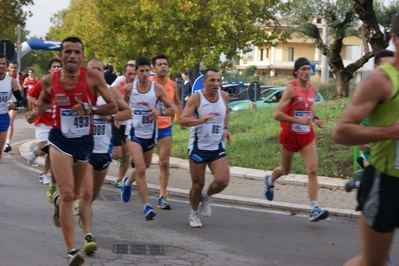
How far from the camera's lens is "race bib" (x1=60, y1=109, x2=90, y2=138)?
7.05 m

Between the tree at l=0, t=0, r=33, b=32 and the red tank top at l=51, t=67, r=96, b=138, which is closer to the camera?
the red tank top at l=51, t=67, r=96, b=138

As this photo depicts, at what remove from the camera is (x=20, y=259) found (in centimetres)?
717

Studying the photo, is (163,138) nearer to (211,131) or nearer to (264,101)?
(211,131)

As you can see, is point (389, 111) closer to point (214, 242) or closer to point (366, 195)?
point (366, 195)

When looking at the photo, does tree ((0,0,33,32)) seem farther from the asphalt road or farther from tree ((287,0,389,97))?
the asphalt road

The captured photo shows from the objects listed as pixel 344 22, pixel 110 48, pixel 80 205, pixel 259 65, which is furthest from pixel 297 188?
pixel 259 65

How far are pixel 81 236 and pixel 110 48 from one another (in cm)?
3253

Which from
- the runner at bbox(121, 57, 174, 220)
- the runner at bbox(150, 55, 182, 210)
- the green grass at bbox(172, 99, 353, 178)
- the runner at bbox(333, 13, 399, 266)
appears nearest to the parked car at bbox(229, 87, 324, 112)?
the green grass at bbox(172, 99, 353, 178)

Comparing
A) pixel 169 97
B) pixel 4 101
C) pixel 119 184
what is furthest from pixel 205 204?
pixel 4 101

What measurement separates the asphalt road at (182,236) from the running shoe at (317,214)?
0.36ft

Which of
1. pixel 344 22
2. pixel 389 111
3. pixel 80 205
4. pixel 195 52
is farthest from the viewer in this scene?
pixel 195 52

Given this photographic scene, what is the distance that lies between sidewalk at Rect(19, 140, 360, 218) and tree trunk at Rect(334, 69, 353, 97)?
40.1 ft

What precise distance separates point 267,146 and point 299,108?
240 inches

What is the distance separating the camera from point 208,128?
9242mm
